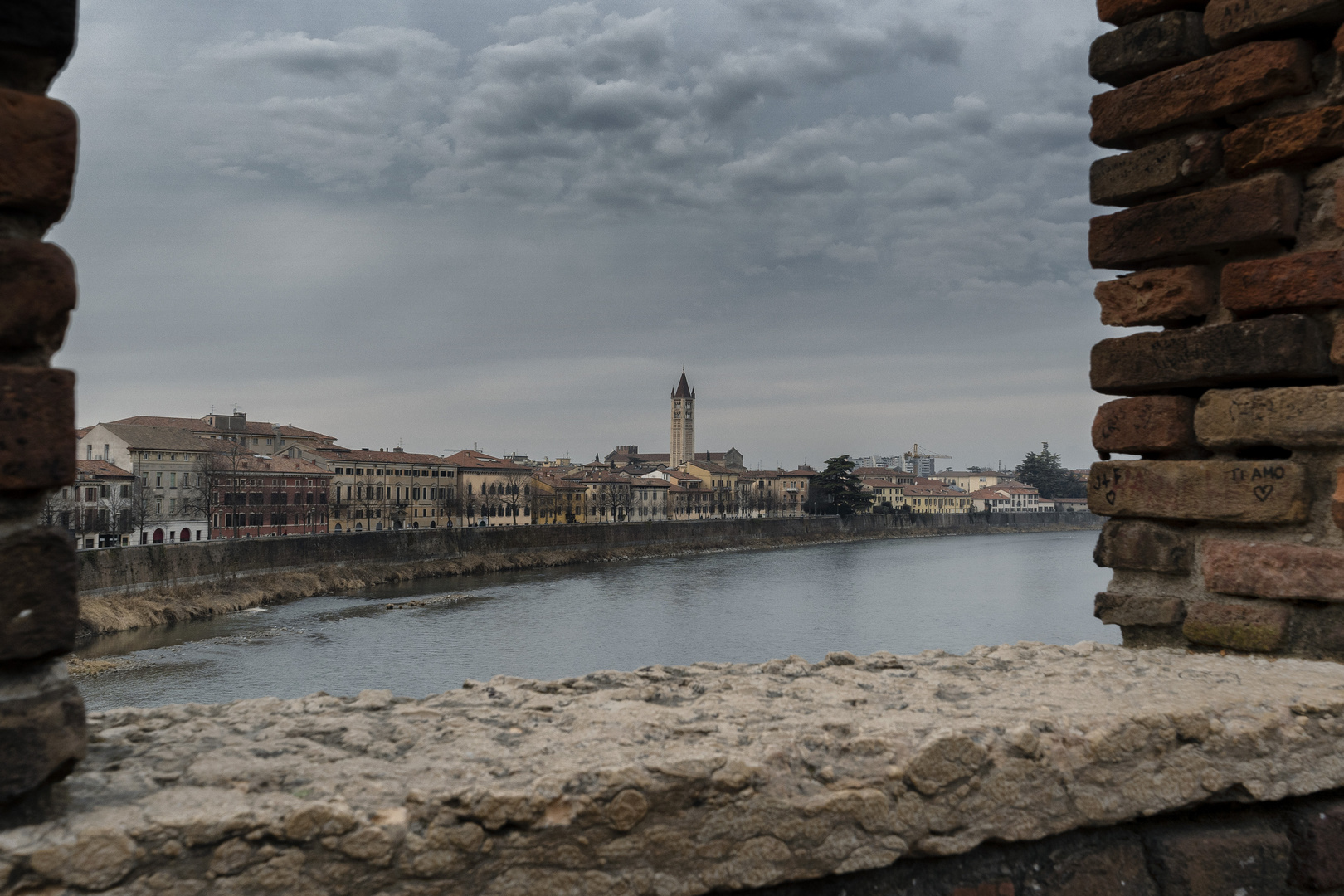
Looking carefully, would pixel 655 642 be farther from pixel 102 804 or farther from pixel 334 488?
pixel 334 488

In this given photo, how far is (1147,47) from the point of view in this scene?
2.49 metres

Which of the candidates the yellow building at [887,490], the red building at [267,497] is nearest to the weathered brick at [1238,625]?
the red building at [267,497]

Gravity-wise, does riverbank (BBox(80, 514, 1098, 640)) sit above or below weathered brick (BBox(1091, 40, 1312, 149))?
below

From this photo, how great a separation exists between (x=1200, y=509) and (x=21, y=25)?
2.25 metres

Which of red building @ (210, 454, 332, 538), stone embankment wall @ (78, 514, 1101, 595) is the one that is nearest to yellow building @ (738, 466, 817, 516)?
stone embankment wall @ (78, 514, 1101, 595)

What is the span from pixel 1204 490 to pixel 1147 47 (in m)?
1.05

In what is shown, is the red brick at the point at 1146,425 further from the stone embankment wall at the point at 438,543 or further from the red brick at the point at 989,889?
the stone embankment wall at the point at 438,543

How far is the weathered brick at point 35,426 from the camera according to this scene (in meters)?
1.18

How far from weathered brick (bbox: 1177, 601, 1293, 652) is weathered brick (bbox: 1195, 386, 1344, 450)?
1.12 feet

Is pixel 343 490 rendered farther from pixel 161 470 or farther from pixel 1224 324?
pixel 1224 324

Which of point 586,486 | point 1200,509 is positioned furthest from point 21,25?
point 586,486

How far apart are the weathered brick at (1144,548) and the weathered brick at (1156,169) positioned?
0.77 m

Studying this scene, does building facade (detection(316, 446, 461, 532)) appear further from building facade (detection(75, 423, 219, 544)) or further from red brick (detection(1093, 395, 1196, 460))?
red brick (detection(1093, 395, 1196, 460))

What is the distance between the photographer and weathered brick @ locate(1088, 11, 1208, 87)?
244cm
